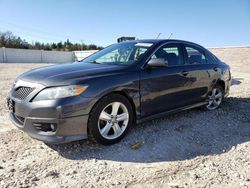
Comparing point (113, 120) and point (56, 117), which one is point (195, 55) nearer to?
point (113, 120)

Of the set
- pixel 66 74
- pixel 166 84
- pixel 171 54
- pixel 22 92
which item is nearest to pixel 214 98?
pixel 171 54

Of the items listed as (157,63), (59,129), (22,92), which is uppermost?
(157,63)

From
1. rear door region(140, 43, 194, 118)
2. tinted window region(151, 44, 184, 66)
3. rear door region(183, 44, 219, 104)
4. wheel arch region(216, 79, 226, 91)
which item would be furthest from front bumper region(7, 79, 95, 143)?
wheel arch region(216, 79, 226, 91)

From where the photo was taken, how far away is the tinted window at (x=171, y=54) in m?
4.61

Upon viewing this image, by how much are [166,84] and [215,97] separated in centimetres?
204

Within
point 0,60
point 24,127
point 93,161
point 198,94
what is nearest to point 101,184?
point 93,161

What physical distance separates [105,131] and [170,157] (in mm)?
980

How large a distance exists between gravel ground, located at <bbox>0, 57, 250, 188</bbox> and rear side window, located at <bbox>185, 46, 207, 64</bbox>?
1.36 m

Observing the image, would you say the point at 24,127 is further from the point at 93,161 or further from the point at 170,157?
the point at 170,157

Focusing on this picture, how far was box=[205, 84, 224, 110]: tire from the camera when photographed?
5.80m

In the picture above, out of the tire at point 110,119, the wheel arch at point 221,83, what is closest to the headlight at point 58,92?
the tire at point 110,119

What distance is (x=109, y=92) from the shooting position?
364 centimetres

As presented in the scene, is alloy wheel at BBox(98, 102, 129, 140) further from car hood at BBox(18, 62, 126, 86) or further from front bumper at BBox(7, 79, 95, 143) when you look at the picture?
car hood at BBox(18, 62, 126, 86)

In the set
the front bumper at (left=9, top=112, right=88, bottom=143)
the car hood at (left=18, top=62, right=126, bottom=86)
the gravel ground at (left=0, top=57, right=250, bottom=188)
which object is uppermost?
the car hood at (left=18, top=62, right=126, bottom=86)
